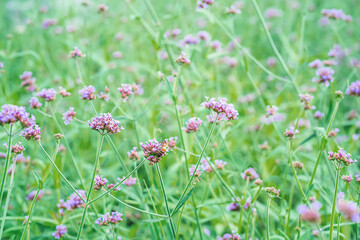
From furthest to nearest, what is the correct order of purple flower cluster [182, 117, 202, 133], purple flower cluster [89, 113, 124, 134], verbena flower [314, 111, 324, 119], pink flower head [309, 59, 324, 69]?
pink flower head [309, 59, 324, 69]
verbena flower [314, 111, 324, 119]
purple flower cluster [182, 117, 202, 133]
purple flower cluster [89, 113, 124, 134]

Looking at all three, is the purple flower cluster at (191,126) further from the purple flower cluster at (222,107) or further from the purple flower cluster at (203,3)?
the purple flower cluster at (203,3)

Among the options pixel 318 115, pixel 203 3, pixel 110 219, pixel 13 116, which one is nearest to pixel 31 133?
pixel 13 116

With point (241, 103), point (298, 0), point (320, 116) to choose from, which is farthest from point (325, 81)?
point (298, 0)

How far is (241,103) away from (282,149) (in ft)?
3.38

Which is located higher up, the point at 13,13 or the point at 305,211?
the point at 13,13

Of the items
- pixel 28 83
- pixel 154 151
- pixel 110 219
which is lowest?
pixel 110 219

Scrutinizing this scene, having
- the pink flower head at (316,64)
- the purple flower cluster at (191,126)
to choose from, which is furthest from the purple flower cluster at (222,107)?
the pink flower head at (316,64)

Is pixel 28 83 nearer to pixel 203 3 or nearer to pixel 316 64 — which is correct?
pixel 203 3

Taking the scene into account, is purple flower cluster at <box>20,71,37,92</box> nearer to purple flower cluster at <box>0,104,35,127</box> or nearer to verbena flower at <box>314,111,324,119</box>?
purple flower cluster at <box>0,104,35,127</box>

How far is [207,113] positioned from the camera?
5.86ft

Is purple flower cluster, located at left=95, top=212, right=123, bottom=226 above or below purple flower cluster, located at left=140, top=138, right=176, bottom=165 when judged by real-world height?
below

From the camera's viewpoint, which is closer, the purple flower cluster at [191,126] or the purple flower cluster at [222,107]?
A: the purple flower cluster at [222,107]

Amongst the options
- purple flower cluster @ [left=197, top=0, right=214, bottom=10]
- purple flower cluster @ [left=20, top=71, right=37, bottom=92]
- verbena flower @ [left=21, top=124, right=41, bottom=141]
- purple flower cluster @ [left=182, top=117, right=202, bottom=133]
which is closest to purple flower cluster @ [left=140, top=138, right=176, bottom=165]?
purple flower cluster @ [left=182, top=117, right=202, bottom=133]

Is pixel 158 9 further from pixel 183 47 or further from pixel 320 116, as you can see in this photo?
pixel 320 116
